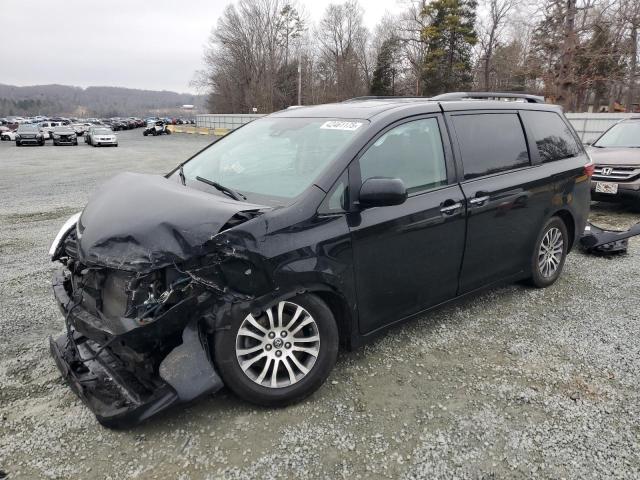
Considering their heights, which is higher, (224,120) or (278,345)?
(224,120)

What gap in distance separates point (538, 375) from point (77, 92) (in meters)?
203

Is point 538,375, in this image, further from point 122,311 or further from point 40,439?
point 40,439

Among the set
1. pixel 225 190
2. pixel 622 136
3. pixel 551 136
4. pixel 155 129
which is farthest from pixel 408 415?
pixel 155 129

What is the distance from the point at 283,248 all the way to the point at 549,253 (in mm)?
3089

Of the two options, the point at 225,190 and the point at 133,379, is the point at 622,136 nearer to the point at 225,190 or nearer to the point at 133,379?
the point at 225,190

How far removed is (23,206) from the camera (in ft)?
30.0

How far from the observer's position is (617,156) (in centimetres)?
788

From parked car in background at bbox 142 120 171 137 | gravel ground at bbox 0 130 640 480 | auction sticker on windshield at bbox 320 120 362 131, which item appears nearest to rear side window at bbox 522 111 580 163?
gravel ground at bbox 0 130 640 480

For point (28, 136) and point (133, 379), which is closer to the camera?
point (133, 379)

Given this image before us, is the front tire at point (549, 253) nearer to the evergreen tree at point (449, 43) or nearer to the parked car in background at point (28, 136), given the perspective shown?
the parked car in background at point (28, 136)

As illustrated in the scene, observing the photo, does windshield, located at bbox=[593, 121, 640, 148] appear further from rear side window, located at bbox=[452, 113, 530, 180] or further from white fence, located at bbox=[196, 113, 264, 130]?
white fence, located at bbox=[196, 113, 264, 130]

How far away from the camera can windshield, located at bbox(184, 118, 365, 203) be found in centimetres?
302

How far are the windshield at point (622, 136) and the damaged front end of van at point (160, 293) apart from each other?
8.45 metres

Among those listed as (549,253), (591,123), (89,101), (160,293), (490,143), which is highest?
(89,101)
